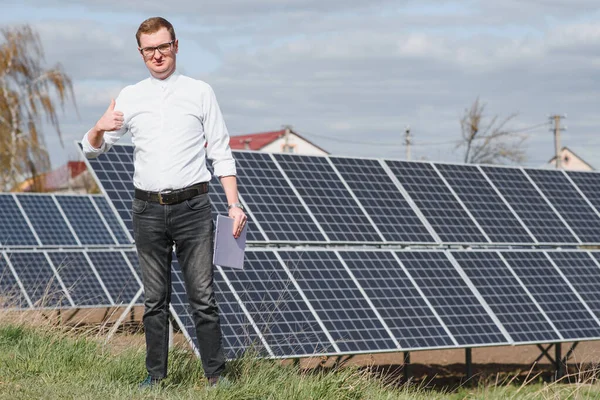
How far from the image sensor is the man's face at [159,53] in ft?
18.7

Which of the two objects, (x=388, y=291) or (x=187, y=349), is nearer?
(x=187, y=349)

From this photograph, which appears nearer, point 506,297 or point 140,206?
point 140,206

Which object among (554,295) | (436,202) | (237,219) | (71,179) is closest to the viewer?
(237,219)

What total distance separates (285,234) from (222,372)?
23.5 feet

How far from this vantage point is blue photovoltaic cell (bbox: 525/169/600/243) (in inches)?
644

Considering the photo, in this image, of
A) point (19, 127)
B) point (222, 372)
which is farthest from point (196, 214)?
point (19, 127)

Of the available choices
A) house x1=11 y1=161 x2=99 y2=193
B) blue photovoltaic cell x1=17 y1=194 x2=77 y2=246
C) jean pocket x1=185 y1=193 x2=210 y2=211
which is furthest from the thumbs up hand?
house x1=11 y1=161 x2=99 y2=193

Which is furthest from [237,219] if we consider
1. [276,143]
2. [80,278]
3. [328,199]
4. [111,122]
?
[276,143]

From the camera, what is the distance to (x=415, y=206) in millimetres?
15086

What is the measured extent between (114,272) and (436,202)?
24.6 ft

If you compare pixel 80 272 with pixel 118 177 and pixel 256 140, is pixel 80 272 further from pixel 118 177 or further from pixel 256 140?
pixel 256 140

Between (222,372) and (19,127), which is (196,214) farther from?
(19,127)

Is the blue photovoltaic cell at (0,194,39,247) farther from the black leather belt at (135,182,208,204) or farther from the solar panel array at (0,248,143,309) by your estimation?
the black leather belt at (135,182,208,204)

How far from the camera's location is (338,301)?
39.1 ft
